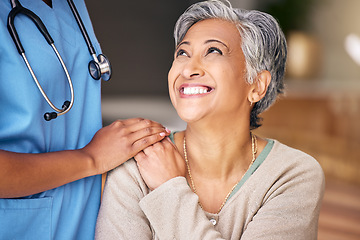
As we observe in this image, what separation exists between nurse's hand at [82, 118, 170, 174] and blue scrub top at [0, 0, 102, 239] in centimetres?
8

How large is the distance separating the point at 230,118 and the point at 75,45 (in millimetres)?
566

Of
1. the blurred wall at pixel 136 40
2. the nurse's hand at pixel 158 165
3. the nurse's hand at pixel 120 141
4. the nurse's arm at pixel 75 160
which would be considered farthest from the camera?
the blurred wall at pixel 136 40

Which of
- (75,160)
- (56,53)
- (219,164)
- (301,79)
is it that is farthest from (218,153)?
(301,79)

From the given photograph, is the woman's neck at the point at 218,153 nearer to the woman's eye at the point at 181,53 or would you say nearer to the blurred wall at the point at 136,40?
the woman's eye at the point at 181,53

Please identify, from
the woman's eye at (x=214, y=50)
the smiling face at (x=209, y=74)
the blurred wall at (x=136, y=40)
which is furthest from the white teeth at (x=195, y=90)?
the blurred wall at (x=136, y=40)

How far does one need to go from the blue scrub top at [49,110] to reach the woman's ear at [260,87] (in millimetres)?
540

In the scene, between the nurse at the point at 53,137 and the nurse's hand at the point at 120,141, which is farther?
the nurse's hand at the point at 120,141

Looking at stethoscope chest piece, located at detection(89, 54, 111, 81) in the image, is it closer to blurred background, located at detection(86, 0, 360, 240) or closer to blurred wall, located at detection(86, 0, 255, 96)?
blurred background, located at detection(86, 0, 360, 240)

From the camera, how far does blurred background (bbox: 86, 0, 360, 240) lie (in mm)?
4309

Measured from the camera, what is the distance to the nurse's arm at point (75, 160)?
3.33 ft

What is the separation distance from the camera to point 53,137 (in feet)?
3.92

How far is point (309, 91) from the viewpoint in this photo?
4613 mm

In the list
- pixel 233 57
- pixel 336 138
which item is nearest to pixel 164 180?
pixel 233 57

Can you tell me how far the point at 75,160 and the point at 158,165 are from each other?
0.99 ft
